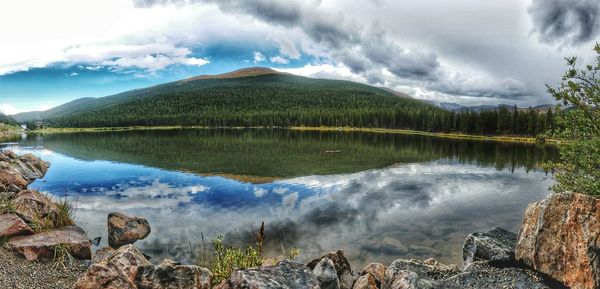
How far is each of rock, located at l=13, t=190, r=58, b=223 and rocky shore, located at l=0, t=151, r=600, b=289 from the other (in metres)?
2.34

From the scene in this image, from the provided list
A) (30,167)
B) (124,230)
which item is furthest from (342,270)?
(30,167)

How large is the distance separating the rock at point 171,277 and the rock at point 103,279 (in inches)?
22.4

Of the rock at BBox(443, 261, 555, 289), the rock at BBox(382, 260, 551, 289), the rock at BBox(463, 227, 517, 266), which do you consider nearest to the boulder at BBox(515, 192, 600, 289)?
the rock at BBox(443, 261, 555, 289)

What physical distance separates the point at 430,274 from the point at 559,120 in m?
11.9

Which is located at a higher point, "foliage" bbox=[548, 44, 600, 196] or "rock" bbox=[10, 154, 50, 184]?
"foliage" bbox=[548, 44, 600, 196]

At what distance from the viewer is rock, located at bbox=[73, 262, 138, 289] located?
11664 mm

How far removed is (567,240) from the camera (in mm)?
12016

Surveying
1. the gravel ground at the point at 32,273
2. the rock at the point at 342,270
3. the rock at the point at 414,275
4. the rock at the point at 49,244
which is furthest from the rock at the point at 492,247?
the rock at the point at 49,244

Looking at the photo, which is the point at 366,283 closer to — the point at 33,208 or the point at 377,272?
the point at 377,272

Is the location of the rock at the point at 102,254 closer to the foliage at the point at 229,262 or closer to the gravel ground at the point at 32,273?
the gravel ground at the point at 32,273

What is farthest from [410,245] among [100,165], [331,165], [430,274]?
[100,165]

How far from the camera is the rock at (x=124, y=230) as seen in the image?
24.7 meters

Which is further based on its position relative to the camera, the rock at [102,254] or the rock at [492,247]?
the rock at [102,254]

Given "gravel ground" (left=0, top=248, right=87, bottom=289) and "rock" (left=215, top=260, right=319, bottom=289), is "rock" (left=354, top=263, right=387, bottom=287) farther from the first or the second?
"gravel ground" (left=0, top=248, right=87, bottom=289)
